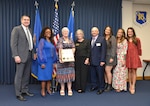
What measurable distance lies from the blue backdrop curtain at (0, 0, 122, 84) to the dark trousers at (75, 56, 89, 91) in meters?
1.14

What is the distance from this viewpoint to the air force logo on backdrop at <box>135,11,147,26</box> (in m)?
5.73

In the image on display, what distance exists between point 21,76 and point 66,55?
943mm

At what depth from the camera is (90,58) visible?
14.1 ft

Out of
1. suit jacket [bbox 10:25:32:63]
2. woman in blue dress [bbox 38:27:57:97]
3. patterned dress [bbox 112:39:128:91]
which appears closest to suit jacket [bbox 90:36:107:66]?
patterned dress [bbox 112:39:128:91]

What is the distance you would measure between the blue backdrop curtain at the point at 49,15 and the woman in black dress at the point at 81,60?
98cm

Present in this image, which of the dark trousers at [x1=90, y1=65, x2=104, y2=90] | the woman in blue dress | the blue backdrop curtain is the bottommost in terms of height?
the dark trousers at [x1=90, y1=65, x2=104, y2=90]

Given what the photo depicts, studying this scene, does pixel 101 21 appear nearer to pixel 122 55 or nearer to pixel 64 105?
pixel 122 55

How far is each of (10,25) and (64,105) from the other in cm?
258

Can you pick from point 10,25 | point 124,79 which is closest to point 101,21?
point 124,79

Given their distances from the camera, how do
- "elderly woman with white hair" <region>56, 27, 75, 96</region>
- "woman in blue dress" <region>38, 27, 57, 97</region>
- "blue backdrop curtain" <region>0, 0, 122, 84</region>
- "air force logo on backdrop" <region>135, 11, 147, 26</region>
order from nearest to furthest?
1. "woman in blue dress" <region>38, 27, 57, 97</region>
2. "elderly woman with white hair" <region>56, 27, 75, 96</region>
3. "blue backdrop curtain" <region>0, 0, 122, 84</region>
4. "air force logo on backdrop" <region>135, 11, 147, 26</region>

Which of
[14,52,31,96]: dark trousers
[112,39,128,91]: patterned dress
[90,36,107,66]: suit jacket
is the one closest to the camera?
[14,52,31,96]: dark trousers

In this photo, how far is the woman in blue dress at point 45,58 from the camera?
381 cm

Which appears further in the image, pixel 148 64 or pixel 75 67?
pixel 148 64

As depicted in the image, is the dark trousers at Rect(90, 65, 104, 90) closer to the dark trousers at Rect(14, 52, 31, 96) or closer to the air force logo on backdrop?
the dark trousers at Rect(14, 52, 31, 96)
